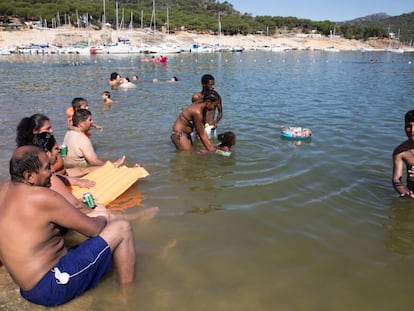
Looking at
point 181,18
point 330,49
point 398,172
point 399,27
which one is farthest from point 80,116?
point 399,27

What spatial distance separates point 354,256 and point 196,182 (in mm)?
3317

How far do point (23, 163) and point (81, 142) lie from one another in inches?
159

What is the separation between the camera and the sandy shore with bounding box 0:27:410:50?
7606 centimetres

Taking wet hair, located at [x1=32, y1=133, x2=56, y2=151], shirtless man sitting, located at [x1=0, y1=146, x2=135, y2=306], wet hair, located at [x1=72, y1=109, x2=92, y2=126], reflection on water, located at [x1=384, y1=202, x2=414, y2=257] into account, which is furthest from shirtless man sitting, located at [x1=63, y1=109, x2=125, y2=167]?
reflection on water, located at [x1=384, y1=202, x2=414, y2=257]

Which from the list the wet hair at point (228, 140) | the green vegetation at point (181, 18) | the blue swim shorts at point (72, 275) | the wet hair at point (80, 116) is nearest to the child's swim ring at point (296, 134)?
the wet hair at point (228, 140)

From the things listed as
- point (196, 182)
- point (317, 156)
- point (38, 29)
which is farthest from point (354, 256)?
point (38, 29)

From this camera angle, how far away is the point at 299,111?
15.2m

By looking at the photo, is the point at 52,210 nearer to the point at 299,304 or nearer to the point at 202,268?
the point at 202,268

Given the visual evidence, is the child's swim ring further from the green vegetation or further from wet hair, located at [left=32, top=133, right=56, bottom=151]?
the green vegetation

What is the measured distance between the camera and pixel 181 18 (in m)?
118

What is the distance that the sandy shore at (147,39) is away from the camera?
250 ft

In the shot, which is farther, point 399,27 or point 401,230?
point 399,27

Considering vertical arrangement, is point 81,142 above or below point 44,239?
above

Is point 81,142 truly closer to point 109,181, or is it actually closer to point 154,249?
point 109,181
